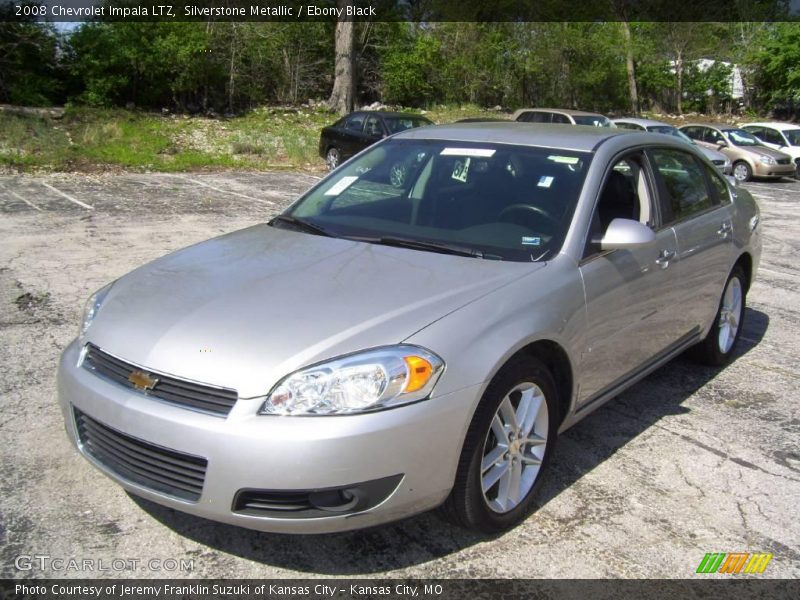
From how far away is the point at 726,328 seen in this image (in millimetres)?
5508

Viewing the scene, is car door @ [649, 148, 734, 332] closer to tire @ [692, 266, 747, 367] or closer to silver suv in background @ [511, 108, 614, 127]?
tire @ [692, 266, 747, 367]

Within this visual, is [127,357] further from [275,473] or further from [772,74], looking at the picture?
[772,74]

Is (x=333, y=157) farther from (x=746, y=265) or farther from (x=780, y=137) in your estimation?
(x=780, y=137)

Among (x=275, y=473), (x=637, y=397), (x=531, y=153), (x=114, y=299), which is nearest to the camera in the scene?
(x=275, y=473)

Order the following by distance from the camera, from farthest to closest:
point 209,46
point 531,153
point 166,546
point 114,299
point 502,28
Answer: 1. point 502,28
2. point 209,46
3. point 531,153
4. point 114,299
5. point 166,546

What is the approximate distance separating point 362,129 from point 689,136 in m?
10.3

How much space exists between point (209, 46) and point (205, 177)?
38.6 ft

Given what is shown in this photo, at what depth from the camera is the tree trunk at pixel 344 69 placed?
27.8 metres

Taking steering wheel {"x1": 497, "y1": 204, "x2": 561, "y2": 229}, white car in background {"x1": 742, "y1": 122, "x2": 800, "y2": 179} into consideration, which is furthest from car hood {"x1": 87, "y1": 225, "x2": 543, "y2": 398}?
white car in background {"x1": 742, "y1": 122, "x2": 800, "y2": 179}

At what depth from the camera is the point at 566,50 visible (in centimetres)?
3834

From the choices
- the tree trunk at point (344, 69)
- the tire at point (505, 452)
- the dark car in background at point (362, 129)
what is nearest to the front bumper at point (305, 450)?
the tire at point (505, 452)

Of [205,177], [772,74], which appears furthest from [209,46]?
[772,74]

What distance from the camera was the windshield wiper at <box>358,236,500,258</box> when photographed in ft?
12.0

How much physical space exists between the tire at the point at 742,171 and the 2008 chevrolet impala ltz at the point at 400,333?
18.1 m
